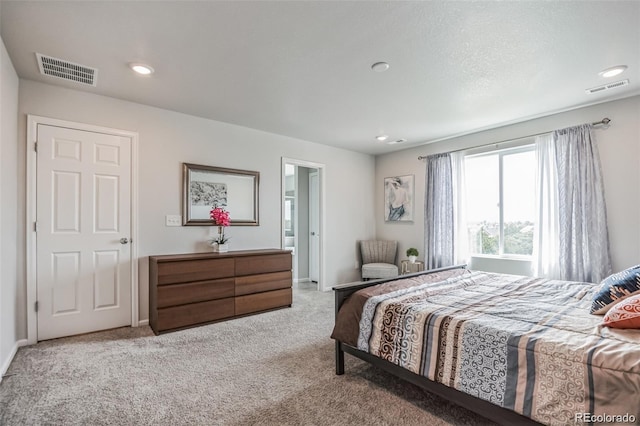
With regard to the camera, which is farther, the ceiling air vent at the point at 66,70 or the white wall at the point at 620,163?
the white wall at the point at 620,163

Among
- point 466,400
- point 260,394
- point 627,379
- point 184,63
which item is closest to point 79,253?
point 184,63

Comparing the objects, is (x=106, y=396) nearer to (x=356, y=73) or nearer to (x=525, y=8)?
(x=356, y=73)

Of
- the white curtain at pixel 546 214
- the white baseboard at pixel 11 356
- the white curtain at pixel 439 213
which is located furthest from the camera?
the white curtain at pixel 439 213

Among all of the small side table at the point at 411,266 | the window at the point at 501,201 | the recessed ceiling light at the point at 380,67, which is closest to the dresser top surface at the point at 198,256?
the small side table at the point at 411,266

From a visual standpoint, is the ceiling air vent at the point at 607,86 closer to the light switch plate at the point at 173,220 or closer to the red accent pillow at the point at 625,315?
the red accent pillow at the point at 625,315

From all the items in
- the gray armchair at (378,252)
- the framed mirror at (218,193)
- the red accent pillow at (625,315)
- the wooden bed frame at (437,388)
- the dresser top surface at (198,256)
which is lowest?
the wooden bed frame at (437,388)

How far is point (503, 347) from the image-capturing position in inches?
60.0

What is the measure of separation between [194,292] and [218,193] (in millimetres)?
1345

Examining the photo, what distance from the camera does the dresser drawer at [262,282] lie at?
375 centimetres

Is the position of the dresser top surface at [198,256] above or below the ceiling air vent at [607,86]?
below

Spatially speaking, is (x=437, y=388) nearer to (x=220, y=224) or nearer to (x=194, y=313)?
(x=194, y=313)

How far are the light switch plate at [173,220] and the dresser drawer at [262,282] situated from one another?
103cm

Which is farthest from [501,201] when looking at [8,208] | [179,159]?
[8,208]

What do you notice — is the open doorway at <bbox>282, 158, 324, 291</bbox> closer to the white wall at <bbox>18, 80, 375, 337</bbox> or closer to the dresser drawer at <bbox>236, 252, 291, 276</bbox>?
the white wall at <bbox>18, 80, 375, 337</bbox>
